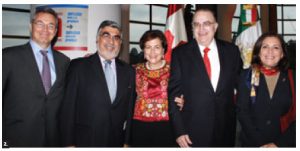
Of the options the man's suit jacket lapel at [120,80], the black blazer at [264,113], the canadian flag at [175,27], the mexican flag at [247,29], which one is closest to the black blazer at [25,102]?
the man's suit jacket lapel at [120,80]

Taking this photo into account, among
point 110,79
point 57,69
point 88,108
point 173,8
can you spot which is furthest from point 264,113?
point 173,8

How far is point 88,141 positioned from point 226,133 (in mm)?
1229

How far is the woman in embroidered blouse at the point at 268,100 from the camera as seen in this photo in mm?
2545

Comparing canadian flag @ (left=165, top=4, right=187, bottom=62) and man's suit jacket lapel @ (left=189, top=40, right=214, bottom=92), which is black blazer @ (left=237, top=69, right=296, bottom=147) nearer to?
man's suit jacket lapel @ (left=189, top=40, right=214, bottom=92)

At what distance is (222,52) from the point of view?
9.02ft

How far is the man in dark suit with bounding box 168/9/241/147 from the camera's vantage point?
264 centimetres

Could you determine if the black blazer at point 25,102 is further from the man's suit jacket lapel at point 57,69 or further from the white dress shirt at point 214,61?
the white dress shirt at point 214,61

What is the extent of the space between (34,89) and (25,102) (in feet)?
0.42

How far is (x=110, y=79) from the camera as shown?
279 centimetres

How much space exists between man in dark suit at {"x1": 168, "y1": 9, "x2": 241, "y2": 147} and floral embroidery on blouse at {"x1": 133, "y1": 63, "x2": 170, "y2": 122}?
0.22 metres

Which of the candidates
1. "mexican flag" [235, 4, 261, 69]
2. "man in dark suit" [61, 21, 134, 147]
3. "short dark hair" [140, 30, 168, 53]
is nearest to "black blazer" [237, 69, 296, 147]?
"short dark hair" [140, 30, 168, 53]

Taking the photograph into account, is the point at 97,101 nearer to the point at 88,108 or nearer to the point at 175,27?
the point at 88,108
